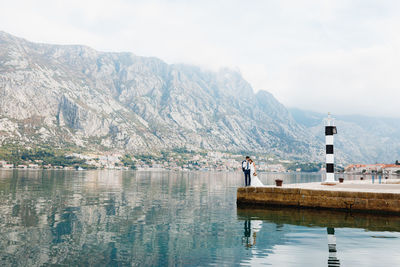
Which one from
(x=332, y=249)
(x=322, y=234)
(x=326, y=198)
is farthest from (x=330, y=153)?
(x=332, y=249)

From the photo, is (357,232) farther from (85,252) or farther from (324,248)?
(85,252)

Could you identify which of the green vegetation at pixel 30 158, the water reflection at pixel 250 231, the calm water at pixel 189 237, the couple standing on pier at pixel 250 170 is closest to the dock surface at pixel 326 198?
the couple standing on pier at pixel 250 170

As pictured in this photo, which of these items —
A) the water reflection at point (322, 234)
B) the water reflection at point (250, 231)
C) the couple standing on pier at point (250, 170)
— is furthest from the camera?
the couple standing on pier at point (250, 170)

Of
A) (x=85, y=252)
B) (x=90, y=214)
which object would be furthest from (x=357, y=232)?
(x=90, y=214)

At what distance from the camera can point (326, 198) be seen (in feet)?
95.3

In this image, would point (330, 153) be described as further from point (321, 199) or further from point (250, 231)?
point (250, 231)

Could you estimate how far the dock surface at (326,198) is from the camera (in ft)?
88.0

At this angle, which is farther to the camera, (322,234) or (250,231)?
(250,231)

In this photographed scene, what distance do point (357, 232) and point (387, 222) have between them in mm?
5238

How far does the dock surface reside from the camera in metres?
26.8

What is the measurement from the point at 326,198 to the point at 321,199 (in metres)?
0.42

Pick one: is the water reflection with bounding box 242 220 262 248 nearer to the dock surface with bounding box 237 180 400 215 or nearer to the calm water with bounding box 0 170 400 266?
the calm water with bounding box 0 170 400 266

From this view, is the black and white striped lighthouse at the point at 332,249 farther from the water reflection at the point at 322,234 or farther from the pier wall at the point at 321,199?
the pier wall at the point at 321,199

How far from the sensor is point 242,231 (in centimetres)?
2044
